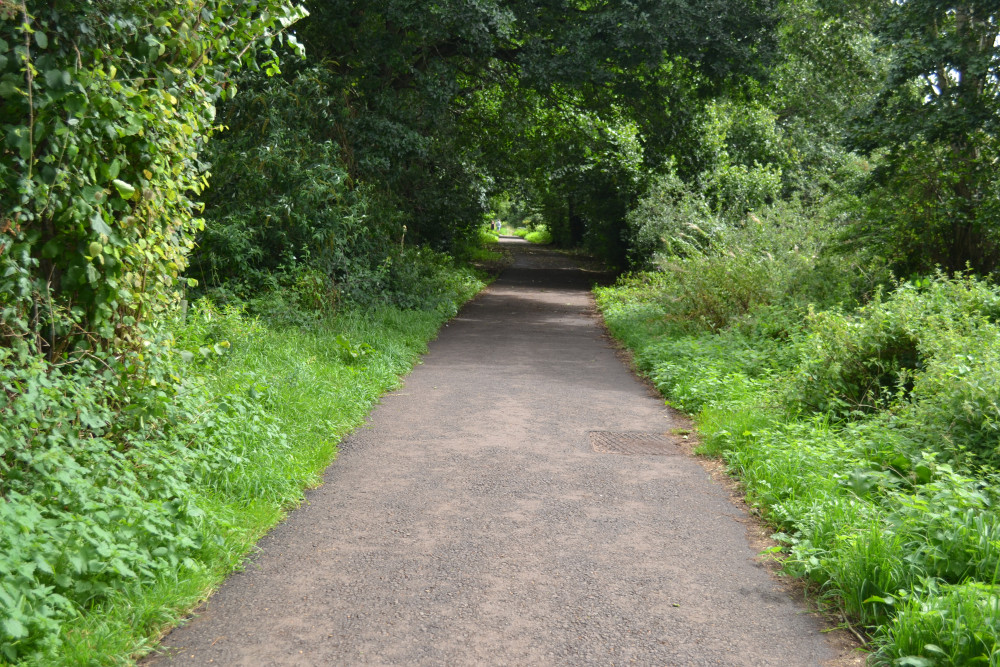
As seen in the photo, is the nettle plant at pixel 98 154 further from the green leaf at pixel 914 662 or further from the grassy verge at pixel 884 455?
the green leaf at pixel 914 662

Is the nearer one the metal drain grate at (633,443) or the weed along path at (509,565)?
the weed along path at (509,565)

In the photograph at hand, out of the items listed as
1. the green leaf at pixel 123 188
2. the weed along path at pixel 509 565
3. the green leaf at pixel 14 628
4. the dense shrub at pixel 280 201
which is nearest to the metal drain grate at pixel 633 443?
the weed along path at pixel 509 565

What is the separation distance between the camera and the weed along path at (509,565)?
143 inches

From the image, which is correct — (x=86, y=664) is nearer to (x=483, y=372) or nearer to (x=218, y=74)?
(x=218, y=74)

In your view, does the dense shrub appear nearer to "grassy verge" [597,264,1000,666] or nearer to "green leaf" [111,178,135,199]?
"grassy verge" [597,264,1000,666]

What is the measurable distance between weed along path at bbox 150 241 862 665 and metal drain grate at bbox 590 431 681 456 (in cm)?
3

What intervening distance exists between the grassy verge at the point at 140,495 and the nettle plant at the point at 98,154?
45cm

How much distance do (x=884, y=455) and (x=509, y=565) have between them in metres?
2.92

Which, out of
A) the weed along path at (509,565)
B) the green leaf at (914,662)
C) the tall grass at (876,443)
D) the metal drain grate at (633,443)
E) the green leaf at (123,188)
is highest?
the green leaf at (123,188)

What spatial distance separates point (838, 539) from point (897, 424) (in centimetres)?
223

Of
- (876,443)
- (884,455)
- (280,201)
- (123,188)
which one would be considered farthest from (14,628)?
(280,201)

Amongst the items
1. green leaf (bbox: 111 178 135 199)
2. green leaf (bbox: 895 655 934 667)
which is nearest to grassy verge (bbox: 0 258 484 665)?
green leaf (bbox: 111 178 135 199)

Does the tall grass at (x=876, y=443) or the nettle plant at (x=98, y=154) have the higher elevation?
the nettle plant at (x=98, y=154)

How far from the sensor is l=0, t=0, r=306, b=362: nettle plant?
4.28 metres
